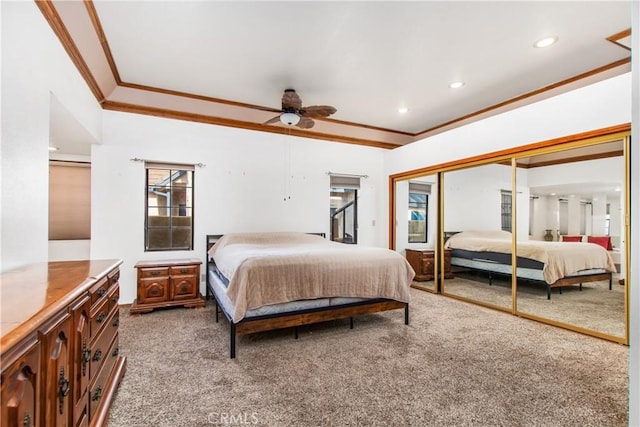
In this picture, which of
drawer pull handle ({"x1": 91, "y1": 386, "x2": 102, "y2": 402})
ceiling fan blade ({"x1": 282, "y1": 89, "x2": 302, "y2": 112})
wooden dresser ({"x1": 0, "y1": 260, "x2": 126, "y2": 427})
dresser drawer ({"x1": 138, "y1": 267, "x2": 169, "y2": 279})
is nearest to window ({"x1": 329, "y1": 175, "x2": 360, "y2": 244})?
ceiling fan blade ({"x1": 282, "y1": 89, "x2": 302, "y2": 112})

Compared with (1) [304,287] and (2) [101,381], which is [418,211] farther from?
(2) [101,381]

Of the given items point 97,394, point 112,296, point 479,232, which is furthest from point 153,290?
point 479,232

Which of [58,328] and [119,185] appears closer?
[58,328]

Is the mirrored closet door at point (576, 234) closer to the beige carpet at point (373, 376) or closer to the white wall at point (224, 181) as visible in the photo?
the beige carpet at point (373, 376)

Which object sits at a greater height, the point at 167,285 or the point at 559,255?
the point at 559,255

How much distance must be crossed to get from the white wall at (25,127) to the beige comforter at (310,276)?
1428 mm

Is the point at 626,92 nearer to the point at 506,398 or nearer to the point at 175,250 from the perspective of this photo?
the point at 506,398

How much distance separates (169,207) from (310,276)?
2792mm

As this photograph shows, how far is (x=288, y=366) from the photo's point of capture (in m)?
2.47

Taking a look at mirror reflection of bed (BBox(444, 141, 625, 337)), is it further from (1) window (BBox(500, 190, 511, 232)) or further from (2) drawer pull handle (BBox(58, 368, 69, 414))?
(2) drawer pull handle (BBox(58, 368, 69, 414))

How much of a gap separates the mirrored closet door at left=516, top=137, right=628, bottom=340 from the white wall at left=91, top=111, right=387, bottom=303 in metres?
2.74

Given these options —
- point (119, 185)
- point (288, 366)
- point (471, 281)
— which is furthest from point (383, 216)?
point (119, 185)

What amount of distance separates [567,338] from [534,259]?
3.24ft

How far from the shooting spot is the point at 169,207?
4.52 m
